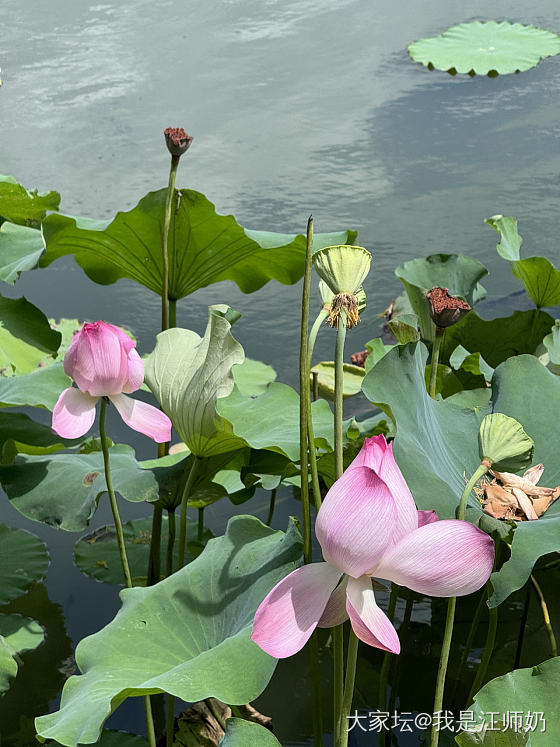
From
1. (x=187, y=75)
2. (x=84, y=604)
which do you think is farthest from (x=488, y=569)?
(x=187, y=75)

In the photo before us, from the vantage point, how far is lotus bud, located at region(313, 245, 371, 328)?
0.59 meters

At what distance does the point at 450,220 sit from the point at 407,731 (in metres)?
1.55

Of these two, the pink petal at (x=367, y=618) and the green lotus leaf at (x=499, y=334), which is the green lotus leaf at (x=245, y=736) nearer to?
the pink petal at (x=367, y=618)

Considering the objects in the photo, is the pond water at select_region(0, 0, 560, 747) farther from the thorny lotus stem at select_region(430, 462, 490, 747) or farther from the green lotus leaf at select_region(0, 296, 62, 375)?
the thorny lotus stem at select_region(430, 462, 490, 747)

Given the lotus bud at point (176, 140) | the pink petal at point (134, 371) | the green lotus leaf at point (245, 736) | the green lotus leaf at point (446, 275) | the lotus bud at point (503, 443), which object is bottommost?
the green lotus leaf at point (446, 275)

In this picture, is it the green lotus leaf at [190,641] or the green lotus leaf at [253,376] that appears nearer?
the green lotus leaf at [190,641]

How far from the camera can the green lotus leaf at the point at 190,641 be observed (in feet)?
2.30

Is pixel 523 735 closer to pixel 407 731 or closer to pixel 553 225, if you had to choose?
pixel 407 731

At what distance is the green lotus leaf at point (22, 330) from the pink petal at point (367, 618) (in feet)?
3.43

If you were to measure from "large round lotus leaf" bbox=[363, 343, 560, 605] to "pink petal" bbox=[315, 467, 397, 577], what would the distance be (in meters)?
0.22

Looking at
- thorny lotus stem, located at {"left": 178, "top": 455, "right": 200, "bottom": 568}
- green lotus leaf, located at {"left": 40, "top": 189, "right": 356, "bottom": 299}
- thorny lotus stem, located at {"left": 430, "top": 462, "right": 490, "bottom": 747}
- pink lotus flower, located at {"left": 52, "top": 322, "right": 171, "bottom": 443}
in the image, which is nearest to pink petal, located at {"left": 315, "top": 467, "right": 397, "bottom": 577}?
thorny lotus stem, located at {"left": 430, "top": 462, "right": 490, "bottom": 747}

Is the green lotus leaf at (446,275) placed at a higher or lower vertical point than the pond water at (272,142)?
higher

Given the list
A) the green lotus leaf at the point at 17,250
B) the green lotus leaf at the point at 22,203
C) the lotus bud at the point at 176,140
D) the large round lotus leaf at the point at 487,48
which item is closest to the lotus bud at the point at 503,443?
the lotus bud at the point at 176,140

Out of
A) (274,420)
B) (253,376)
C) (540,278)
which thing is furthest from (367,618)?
(253,376)
